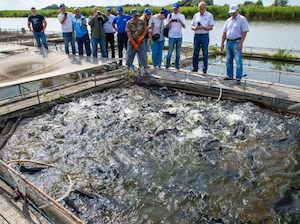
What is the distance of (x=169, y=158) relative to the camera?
5773 millimetres

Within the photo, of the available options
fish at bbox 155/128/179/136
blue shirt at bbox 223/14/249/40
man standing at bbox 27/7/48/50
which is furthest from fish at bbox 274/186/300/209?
man standing at bbox 27/7/48/50

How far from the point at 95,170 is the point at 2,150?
94.4 inches

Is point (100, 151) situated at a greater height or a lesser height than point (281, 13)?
lesser

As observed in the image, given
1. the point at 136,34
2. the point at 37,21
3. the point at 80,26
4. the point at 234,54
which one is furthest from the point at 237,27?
the point at 37,21

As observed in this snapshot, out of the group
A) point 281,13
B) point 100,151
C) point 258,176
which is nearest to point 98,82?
point 100,151

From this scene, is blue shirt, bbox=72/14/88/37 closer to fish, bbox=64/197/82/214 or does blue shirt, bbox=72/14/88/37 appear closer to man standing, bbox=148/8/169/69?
man standing, bbox=148/8/169/69

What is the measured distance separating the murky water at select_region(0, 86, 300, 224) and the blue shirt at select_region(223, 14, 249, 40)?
6.83ft

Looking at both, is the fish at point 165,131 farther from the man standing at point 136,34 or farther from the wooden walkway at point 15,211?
the man standing at point 136,34

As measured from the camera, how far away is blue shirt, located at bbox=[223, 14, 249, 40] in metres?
Result: 8.31

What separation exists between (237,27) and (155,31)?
289 centimetres

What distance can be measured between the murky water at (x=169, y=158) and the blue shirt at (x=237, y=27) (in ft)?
6.83

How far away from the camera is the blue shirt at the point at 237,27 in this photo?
831 centimetres

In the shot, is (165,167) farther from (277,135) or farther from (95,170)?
(277,135)

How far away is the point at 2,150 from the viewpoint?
20.3 ft
